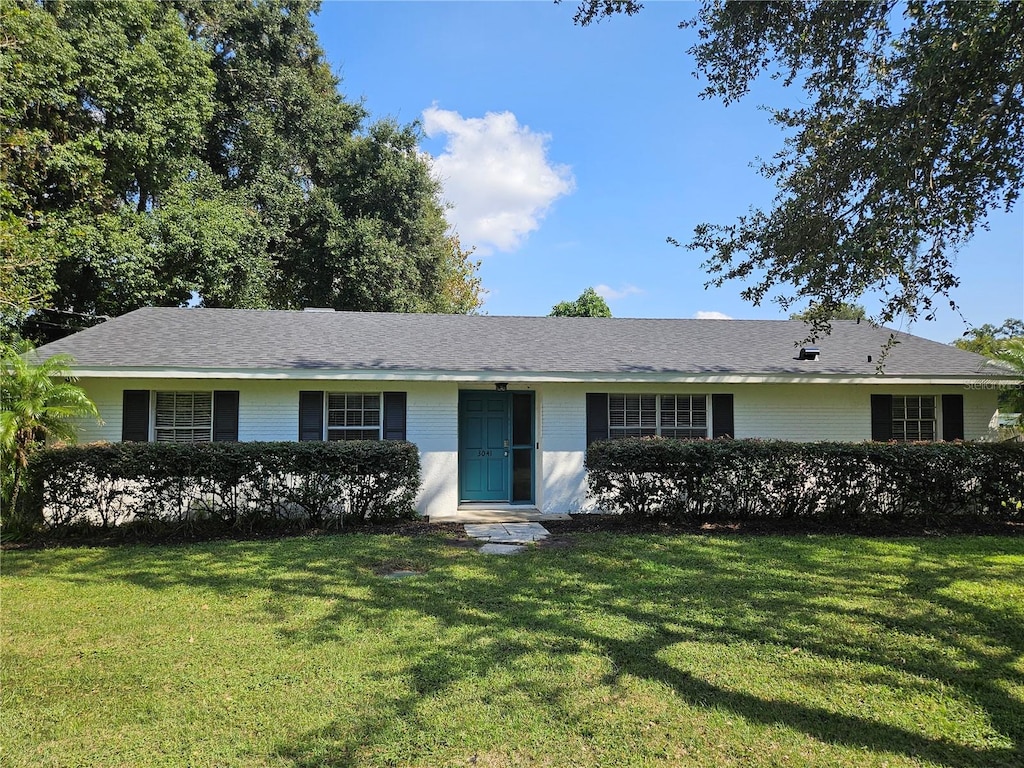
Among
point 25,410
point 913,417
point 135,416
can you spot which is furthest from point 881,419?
point 25,410

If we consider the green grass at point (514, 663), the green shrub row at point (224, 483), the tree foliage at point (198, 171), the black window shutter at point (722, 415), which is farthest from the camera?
the tree foliage at point (198, 171)

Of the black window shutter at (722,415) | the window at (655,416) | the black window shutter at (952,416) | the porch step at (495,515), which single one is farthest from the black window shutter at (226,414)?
the black window shutter at (952,416)

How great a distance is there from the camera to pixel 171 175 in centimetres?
1822

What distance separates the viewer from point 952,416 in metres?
11.5

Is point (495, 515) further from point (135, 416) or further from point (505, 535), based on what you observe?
point (135, 416)

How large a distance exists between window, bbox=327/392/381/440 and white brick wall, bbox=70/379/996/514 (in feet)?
0.85

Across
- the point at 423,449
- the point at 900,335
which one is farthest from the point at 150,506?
the point at 900,335

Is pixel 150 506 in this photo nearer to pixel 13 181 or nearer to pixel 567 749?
pixel 567 749

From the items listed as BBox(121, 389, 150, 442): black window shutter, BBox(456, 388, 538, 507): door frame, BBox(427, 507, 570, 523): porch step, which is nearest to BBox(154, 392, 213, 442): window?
BBox(121, 389, 150, 442): black window shutter

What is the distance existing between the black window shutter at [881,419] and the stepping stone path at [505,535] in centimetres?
717

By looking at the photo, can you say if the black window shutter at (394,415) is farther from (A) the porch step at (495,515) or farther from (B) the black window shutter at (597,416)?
(B) the black window shutter at (597,416)

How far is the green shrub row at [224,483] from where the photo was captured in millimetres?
8656

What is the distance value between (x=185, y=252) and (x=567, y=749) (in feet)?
59.1

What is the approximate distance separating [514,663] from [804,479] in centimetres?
713
